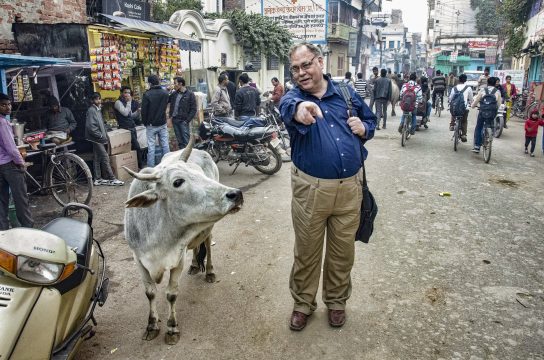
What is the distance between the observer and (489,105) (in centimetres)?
895

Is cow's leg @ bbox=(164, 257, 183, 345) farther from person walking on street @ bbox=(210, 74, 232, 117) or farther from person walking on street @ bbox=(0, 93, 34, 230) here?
person walking on street @ bbox=(210, 74, 232, 117)

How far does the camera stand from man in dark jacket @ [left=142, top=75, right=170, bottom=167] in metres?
8.15

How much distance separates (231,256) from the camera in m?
4.73

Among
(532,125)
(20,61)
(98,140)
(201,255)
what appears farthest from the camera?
(532,125)

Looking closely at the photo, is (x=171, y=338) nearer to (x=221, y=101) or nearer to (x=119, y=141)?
(x=119, y=141)

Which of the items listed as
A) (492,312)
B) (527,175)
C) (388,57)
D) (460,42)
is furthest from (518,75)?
(388,57)

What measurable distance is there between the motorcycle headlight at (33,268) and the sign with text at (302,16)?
85.8ft

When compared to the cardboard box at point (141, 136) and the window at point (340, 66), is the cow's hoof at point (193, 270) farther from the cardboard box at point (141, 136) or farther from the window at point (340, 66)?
the window at point (340, 66)

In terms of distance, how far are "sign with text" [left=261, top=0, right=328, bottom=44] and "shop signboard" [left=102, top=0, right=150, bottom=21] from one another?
51.9 ft

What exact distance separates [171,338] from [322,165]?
1.71 metres

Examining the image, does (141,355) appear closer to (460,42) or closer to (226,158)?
(226,158)

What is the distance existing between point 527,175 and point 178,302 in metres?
7.09

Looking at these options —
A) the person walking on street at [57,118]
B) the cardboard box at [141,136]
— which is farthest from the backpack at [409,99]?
the person walking on street at [57,118]

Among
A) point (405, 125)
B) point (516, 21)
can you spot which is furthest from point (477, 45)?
point (405, 125)
